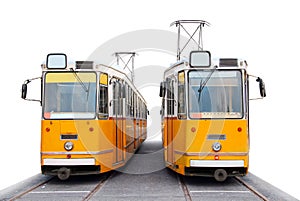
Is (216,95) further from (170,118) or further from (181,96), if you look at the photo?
(170,118)

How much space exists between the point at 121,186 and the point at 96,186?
2.15 ft

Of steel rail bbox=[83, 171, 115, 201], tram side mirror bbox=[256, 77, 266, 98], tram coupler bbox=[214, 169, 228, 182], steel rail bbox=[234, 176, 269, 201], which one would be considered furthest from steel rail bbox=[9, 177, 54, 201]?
tram side mirror bbox=[256, 77, 266, 98]

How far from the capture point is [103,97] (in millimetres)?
11578

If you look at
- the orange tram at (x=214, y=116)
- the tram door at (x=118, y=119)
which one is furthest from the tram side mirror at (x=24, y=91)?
A: the orange tram at (x=214, y=116)

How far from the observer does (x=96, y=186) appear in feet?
36.3

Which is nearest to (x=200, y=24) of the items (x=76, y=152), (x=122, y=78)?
(x=122, y=78)

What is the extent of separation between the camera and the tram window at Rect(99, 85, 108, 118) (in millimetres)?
11406

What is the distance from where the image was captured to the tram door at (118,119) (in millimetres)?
12481

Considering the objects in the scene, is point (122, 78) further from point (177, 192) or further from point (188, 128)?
point (177, 192)

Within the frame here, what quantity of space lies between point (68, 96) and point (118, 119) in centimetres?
207

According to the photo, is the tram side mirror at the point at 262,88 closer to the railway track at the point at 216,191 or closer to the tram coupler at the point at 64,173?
the railway track at the point at 216,191

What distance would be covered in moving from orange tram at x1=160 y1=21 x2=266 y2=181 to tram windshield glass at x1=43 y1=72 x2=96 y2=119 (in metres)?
2.45

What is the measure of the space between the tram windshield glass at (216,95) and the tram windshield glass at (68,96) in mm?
2679

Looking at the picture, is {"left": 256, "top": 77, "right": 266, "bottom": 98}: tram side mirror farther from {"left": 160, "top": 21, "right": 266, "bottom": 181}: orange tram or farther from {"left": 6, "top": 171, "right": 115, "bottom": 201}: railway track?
{"left": 6, "top": 171, "right": 115, "bottom": 201}: railway track
